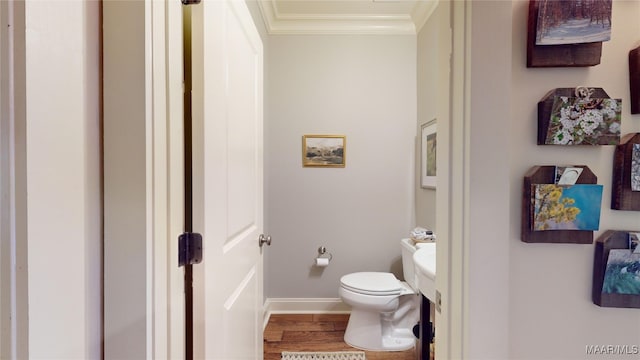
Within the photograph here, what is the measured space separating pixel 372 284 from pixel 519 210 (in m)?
1.46

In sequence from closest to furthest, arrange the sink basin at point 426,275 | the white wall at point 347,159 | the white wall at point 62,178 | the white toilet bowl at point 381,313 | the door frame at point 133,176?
1. the white wall at point 62,178
2. the door frame at point 133,176
3. the sink basin at point 426,275
4. the white toilet bowl at point 381,313
5. the white wall at point 347,159

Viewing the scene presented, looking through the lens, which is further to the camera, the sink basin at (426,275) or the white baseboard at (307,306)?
the white baseboard at (307,306)

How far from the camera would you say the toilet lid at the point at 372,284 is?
1.94 meters

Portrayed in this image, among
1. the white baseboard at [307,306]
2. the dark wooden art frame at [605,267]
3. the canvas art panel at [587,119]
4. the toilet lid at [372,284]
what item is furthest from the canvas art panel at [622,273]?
the white baseboard at [307,306]

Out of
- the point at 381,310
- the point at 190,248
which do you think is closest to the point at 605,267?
the point at 190,248

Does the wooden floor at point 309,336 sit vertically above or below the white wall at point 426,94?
below

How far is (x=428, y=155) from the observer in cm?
221

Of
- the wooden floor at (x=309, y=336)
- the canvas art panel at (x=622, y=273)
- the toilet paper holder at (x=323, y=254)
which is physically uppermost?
the canvas art panel at (x=622, y=273)

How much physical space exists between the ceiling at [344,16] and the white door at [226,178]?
113cm

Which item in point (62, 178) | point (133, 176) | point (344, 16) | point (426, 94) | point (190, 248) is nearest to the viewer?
point (62, 178)

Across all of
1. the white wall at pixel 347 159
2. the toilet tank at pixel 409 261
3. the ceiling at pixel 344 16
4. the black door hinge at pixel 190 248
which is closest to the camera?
the black door hinge at pixel 190 248

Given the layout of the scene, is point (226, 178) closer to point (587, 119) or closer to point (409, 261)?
point (587, 119)

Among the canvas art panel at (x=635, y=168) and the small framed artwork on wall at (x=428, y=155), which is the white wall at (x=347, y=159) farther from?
the canvas art panel at (x=635, y=168)

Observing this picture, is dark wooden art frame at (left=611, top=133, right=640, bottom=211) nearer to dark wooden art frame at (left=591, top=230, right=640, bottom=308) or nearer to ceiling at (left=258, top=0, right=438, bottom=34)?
dark wooden art frame at (left=591, top=230, right=640, bottom=308)
